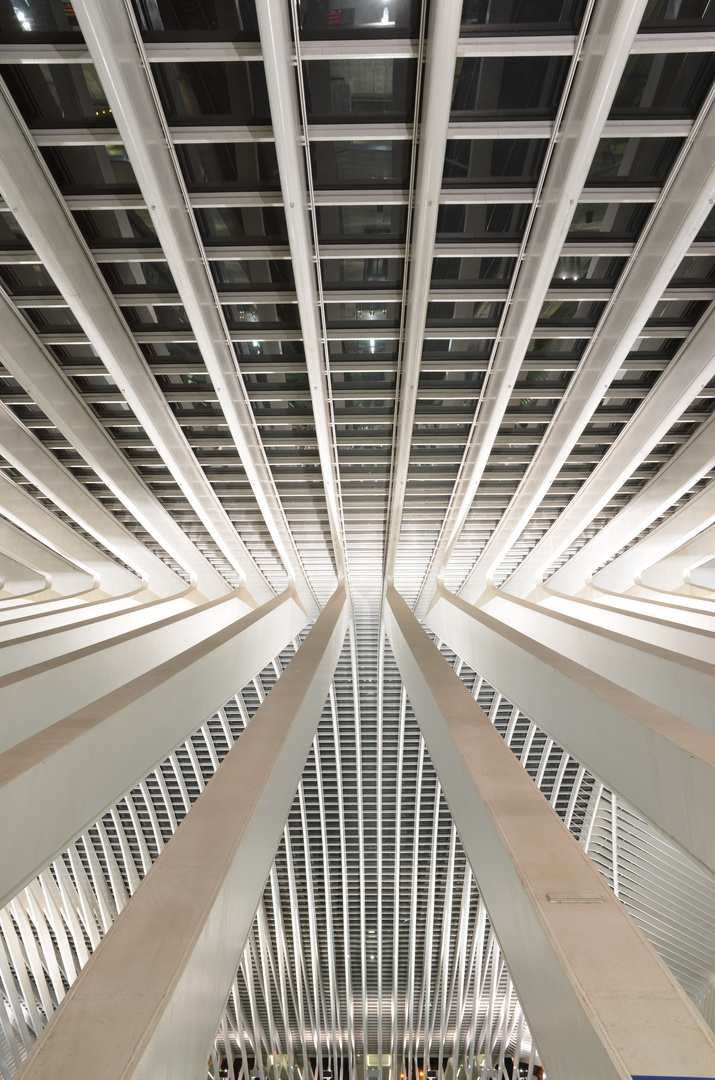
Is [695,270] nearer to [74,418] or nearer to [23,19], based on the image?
[23,19]

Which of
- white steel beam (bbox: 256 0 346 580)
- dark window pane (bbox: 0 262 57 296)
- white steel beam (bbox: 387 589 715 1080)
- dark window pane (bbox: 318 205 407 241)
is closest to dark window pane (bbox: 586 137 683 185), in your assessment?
dark window pane (bbox: 318 205 407 241)

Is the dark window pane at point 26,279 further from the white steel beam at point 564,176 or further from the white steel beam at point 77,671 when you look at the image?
the white steel beam at point 564,176

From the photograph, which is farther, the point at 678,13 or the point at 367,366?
the point at 367,366

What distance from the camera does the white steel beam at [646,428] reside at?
9203 millimetres

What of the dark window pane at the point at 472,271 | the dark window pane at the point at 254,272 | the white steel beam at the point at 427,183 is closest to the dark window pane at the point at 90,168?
the dark window pane at the point at 254,272

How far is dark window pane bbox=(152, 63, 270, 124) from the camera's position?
20.2 ft

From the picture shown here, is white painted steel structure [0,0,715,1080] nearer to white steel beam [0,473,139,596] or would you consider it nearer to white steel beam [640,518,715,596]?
white steel beam [0,473,139,596]

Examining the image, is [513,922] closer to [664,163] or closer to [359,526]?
[664,163]

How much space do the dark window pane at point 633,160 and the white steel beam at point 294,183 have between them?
3230 millimetres

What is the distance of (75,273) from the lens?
7.71m

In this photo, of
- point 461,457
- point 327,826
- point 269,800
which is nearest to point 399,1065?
point 327,826

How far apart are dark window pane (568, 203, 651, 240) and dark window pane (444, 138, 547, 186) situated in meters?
0.94

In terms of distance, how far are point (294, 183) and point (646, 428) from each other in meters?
7.90

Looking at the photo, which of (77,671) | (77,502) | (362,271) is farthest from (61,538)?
(362,271)
